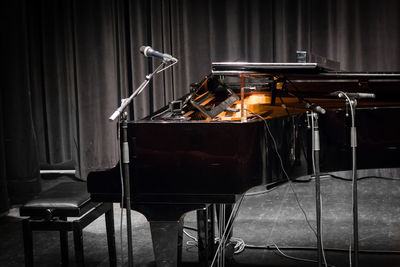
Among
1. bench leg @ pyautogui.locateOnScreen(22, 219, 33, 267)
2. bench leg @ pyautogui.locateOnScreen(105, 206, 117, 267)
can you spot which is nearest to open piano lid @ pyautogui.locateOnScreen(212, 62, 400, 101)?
bench leg @ pyautogui.locateOnScreen(105, 206, 117, 267)

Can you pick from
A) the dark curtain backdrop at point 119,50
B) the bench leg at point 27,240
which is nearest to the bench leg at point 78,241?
the bench leg at point 27,240

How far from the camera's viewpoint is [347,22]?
17.5 ft

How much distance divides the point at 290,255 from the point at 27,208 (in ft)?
4.95

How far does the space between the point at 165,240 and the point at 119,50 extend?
12.2 ft

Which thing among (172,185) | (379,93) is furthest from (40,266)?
(379,93)

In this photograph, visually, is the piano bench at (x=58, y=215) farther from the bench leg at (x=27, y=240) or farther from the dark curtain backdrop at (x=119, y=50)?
the dark curtain backdrop at (x=119, y=50)

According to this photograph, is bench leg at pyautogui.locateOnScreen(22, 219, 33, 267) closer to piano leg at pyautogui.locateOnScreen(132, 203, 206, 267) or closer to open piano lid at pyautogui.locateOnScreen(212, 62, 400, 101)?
piano leg at pyautogui.locateOnScreen(132, 203, 206, 267)

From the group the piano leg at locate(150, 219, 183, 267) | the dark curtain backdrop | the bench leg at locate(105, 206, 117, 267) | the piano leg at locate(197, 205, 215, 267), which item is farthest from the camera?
the dark curtain backdrop

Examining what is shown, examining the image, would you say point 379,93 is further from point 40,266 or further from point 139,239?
point 40,266

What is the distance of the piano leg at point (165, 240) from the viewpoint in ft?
7.72

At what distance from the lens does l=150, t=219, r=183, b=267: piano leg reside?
7.72 feet

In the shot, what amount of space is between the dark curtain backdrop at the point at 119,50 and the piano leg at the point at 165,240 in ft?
9.61

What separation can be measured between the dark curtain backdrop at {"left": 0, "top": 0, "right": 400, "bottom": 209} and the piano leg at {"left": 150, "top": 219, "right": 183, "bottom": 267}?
2930 millimetres

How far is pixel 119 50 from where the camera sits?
578 centimetres
